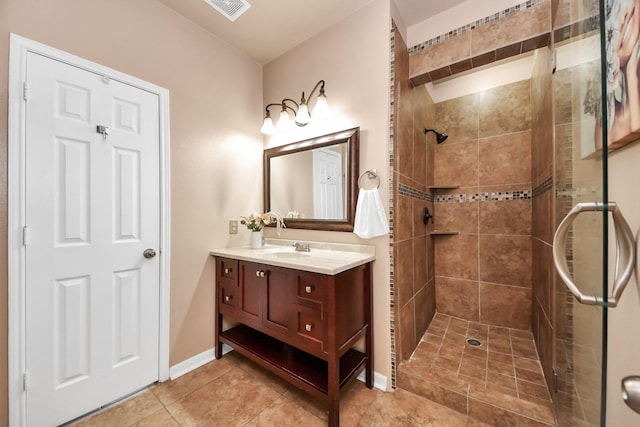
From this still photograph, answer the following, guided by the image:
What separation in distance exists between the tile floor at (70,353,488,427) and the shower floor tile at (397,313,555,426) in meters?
0.08

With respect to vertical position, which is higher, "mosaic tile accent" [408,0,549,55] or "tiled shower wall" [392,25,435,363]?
"mosaic tile accent" [408,0,549,55]

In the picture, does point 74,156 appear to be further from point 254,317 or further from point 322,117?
point 322,117

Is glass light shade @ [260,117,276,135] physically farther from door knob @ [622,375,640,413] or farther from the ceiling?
door knob @ [622,375,640,413]

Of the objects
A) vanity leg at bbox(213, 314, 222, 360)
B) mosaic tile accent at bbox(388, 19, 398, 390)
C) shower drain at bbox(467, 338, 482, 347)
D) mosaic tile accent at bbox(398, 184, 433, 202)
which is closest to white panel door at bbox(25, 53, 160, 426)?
vanity leg at bbox(213, 314, 222, 360)

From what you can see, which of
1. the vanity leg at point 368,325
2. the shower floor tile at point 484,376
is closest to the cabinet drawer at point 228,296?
the vanity leg at point 368,325

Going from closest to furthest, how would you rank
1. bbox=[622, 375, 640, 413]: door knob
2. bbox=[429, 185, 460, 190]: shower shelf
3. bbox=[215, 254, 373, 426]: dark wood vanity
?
bbox=[622, 375, 640, 413]: door knob < bbox=[215, 254, 373, 426]: dark wood vanity < bbox=[429, 185, 460, 190]: shower shelf

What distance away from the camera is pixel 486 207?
2418mm

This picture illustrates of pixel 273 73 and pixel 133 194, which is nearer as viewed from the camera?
pixel 133 194

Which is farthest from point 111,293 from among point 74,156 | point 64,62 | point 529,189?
point 529,189

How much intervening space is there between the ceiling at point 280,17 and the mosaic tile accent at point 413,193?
129cm

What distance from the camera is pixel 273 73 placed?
2.34 meters

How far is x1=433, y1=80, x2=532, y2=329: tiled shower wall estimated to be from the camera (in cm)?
227

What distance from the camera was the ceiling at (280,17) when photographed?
1723 mm

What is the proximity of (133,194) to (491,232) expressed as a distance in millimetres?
3088
